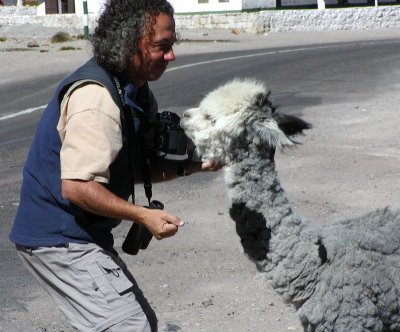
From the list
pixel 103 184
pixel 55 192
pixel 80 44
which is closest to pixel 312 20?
pixel 80 44

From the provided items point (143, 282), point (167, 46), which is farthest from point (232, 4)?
point (167, 46)

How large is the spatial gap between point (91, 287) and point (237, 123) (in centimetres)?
94

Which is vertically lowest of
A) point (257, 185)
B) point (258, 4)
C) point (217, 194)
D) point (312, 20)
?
point (312, 20)

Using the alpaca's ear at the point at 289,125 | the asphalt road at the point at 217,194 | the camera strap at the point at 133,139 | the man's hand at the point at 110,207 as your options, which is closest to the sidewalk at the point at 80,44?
the asphalt road at the point at 217,194

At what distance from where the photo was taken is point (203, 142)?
3984 mm

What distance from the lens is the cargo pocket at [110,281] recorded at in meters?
3.55

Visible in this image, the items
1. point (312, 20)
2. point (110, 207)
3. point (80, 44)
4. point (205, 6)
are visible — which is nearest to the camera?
point (110, 207)

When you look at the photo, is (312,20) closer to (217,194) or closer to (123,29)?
(217,194)

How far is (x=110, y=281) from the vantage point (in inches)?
141

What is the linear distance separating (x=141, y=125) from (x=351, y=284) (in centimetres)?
120

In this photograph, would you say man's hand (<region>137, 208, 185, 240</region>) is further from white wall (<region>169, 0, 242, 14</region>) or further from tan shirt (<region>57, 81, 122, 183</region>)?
white wall (<region>169, 0, 242, 14</region>)

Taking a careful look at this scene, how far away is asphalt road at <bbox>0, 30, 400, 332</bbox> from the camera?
582 cm

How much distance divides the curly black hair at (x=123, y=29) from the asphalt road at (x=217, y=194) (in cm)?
239

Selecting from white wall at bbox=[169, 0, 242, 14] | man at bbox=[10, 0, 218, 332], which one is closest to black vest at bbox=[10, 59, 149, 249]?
man at bbox=[10, 0, 218, 332]
